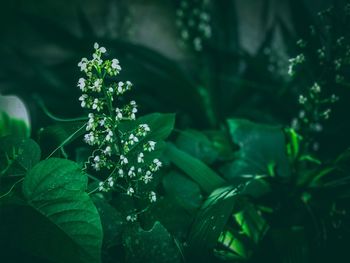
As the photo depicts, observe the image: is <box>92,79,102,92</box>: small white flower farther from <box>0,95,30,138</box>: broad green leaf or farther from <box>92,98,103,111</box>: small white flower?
<box>0,95,30,138</box>: broad green leaf

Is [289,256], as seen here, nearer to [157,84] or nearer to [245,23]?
[157,84]

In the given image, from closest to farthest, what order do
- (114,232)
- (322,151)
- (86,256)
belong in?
(86,256) → (114,232) → (322,151)

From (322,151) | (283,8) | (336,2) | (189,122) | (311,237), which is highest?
(283,8)

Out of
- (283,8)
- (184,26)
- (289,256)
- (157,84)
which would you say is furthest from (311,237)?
(283,8)

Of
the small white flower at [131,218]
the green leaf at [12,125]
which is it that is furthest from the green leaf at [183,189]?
the green leaf at [12,125]

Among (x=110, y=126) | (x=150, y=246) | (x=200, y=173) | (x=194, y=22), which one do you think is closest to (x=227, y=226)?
(x=200, y=173)

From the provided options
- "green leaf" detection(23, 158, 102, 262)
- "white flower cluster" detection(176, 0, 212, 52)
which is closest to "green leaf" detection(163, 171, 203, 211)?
"green leaf" detection(23, 158, 102, 262)

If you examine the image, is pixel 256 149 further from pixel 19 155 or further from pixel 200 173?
pixel 19 155
